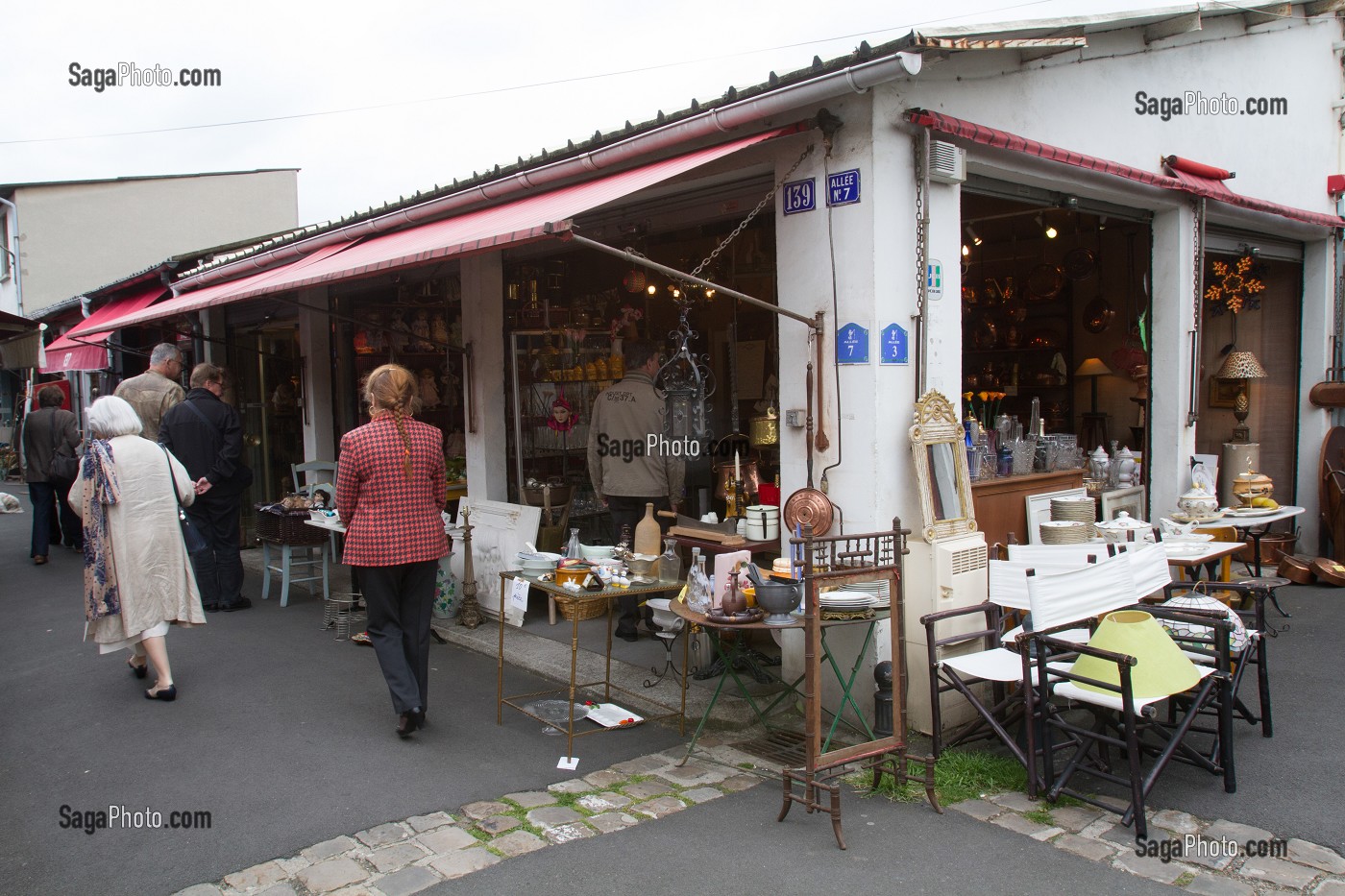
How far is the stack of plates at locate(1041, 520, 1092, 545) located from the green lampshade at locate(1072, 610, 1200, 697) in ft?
5.81

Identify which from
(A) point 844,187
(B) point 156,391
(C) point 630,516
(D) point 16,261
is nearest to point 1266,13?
(A) point 844,187

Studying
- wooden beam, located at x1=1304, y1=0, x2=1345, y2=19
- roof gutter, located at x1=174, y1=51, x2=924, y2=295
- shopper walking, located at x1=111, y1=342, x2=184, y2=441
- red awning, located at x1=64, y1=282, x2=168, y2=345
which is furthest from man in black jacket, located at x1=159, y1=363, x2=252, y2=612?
wooden beam, located at x1=1304, y1=0, x2=1345, y2=19

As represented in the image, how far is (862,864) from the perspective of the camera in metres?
3.47

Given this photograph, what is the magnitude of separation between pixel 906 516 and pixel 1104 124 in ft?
11.5

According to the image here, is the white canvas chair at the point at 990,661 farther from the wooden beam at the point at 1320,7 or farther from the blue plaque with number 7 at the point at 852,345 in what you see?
the wooden beam at the point at 1320,7

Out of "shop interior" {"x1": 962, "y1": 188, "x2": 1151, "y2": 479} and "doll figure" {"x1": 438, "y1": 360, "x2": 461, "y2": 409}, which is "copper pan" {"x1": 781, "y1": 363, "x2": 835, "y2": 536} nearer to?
"doll figure" {"x1": 438, "y1": 360, "x2": 461, "y2": 409}

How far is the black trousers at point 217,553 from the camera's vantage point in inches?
302

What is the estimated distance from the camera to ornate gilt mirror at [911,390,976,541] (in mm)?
4824

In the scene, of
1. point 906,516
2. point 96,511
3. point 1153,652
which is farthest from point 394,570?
point 1153,652

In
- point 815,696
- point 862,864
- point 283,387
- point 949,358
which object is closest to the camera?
point 862,864

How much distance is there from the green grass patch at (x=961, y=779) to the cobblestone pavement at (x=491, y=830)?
0.56 meters

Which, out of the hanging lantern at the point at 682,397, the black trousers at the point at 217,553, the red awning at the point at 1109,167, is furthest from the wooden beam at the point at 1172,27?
the black trousers at the point at 217,553

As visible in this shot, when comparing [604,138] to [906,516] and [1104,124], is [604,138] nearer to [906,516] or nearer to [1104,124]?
[906,516]

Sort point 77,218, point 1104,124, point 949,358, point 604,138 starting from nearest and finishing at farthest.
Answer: point 949,358 → point 604,138 → point 1104,124 → point 77,218
